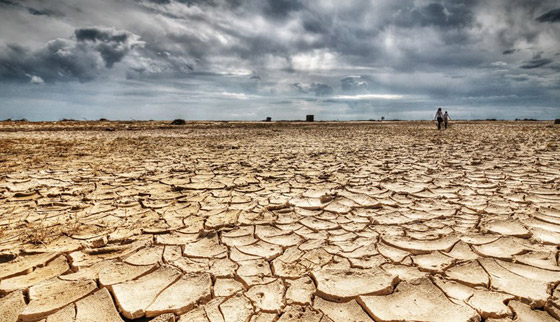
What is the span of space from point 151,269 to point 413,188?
267cm

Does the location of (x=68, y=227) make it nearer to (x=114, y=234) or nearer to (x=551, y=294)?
(x=114, y=234)

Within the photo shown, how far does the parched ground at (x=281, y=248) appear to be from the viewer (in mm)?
1202

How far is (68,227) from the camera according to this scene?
2014 mm

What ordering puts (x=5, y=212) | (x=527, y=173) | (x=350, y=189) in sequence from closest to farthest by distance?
(x=5, y=212) → (x=350, y=189) → (x=527, y=173)

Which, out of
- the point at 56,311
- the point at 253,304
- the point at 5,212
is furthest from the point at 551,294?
the point at 5,212

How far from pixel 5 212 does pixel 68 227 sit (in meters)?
0.80

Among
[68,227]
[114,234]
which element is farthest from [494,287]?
[68,227]

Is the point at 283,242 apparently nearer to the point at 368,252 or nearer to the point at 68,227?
the point at 368,252

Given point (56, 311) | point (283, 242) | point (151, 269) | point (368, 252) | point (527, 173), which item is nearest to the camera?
point (56, 311)

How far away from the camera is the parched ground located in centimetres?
120

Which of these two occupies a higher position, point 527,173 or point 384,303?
point 527,173

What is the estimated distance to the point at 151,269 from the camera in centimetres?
151

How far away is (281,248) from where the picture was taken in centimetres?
175

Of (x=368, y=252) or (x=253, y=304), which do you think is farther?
(x=368, y=252)
